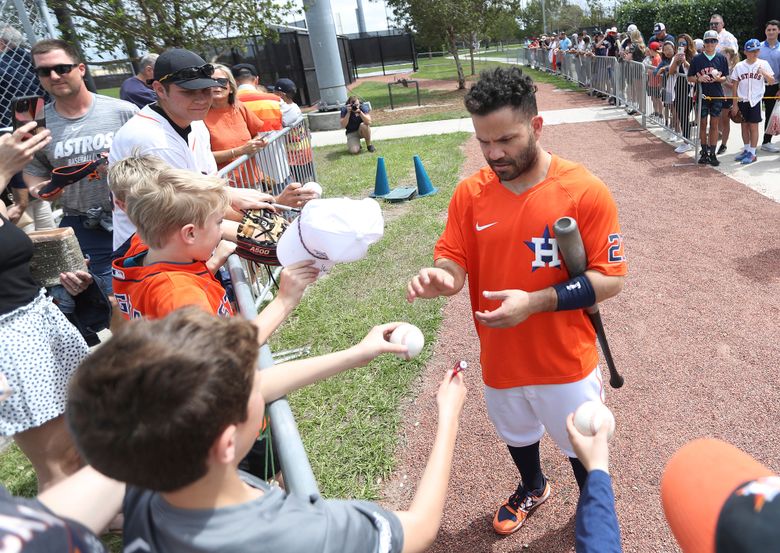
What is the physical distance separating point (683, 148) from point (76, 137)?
1028cm

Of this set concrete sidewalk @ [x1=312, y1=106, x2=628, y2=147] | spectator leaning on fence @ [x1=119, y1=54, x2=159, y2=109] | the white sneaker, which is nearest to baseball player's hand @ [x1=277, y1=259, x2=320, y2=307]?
spectator leaning on fence @ [x1=119, y1=54, x2=159, y2=109]

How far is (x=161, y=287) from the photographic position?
6.73ft

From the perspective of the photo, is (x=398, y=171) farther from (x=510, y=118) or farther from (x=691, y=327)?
(x=510, y=118)

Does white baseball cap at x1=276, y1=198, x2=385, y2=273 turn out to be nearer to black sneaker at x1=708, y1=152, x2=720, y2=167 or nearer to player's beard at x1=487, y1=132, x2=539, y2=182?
player's beard at x1=487, y1=132, x2=539, y2=182

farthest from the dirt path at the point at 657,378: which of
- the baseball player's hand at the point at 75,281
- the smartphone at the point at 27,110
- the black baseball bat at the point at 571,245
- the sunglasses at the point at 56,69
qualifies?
the sunglasses at the point at 56,69

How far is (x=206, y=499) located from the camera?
1.11 meters

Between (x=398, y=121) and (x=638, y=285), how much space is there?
1401 centimetres

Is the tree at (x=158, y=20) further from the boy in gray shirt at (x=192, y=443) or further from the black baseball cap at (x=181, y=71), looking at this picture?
the boy in gray shirt at (x=192, y=443)

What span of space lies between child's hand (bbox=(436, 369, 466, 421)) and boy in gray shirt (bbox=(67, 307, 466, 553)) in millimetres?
415

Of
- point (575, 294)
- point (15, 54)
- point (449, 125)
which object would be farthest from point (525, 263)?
point (449, 125)

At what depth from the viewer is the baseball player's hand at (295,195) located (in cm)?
295

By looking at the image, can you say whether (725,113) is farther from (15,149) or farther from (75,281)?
(15,149)

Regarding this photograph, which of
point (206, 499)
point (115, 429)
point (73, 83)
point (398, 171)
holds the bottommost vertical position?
point (398, 171)

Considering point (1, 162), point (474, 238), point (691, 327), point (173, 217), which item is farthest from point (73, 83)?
point (691, 327)
